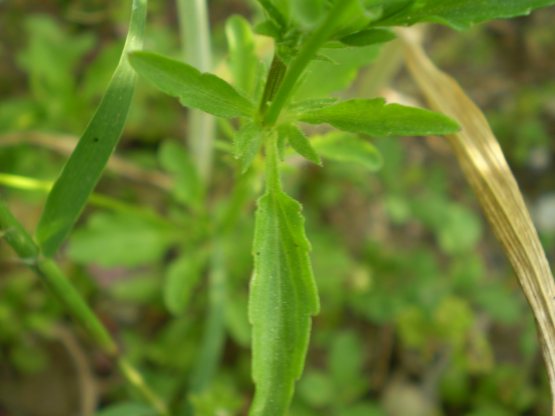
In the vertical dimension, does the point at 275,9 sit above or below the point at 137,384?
above

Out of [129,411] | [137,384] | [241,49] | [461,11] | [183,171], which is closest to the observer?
[461,11]

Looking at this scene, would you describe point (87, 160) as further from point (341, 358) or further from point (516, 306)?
point (516, 306)

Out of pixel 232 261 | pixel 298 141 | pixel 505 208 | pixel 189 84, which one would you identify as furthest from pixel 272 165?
pixel 232 261

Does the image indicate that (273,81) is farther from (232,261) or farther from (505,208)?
(232,261)

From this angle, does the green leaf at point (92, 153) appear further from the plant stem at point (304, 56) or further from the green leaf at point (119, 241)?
the green leaf at point (119, 241)

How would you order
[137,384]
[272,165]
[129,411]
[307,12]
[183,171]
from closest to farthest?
[307,12]
[272,165]
[129,411]
[137,384]
[183,171]

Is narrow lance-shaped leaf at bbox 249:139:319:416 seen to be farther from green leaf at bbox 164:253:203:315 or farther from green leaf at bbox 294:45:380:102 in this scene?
green leaf at bbox 164:253:203:315
